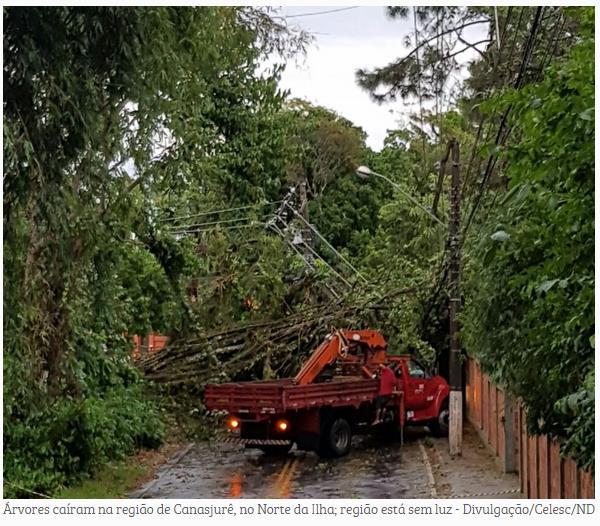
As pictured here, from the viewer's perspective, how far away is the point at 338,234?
29.9 m

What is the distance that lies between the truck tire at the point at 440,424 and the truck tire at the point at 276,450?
409 centimetres

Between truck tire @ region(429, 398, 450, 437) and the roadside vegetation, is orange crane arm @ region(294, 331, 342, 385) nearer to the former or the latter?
the roadside vegetation

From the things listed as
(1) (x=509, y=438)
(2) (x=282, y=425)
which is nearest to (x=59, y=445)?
(2) (x=282, y=425)

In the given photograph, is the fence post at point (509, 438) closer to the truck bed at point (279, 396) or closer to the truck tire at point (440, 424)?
A: the truck bed at point (279, 396)

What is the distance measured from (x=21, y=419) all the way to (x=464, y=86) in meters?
10.2

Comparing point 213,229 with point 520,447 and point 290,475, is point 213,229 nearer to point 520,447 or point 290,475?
point 290,475

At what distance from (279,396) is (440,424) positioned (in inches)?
204

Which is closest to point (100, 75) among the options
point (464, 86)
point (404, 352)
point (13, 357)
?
point (13, 357)

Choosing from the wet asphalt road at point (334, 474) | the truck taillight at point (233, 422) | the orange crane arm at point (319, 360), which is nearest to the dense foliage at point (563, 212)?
the wet asphalt road at point (334, 474)

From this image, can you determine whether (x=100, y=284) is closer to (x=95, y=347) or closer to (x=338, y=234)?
(x=95, y=347)

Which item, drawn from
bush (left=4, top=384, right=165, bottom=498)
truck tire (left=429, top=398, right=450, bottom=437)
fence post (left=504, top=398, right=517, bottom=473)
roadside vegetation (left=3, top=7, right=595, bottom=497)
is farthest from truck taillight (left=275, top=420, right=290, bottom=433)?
truck tire (left=429, top=398, right=450, bottom=437)

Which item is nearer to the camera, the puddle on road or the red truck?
the puddle on road

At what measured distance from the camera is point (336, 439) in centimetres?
1705

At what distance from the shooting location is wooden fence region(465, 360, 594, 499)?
8.81m
